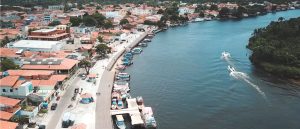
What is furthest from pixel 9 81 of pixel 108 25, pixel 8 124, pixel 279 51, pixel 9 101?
pixel 108 25

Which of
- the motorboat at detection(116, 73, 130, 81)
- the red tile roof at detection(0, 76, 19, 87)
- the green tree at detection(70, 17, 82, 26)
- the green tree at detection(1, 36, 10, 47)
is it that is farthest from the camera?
the green tree at detection(70, 17, 82, 26)

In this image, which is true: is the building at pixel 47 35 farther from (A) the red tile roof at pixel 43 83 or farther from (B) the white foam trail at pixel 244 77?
(B) the white foam trail at pixel 244 77

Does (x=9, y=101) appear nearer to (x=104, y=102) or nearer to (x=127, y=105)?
(x=104, y=102)

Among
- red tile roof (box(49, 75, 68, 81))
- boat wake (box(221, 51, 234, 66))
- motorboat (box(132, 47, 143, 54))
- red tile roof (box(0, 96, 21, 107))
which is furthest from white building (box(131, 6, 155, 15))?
red tile roof (box(0, 96, 21, 107))

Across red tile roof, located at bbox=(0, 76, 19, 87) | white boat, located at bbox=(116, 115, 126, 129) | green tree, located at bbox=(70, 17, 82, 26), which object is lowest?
white boat, located at bbox=(116, 115, 126, 129)

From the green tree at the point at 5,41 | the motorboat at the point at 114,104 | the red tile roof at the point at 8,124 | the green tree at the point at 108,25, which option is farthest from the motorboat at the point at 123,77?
the green tree at the point at 108,25

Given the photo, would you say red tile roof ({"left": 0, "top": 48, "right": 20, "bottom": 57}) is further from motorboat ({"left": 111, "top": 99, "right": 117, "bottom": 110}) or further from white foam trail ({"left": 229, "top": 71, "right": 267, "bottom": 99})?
white foam trail ({"left": 229, "top": 71, "right": 267, "bottom": 99})

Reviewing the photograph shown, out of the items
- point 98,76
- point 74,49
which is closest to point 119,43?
point 74,49
